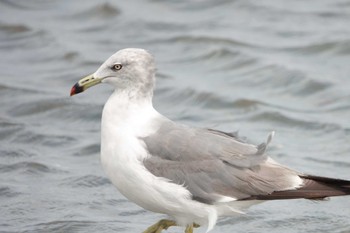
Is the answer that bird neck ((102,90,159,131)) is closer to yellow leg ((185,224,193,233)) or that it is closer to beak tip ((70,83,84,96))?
beak tip ((70,83,84,96))

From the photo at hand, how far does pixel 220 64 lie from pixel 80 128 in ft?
8.25

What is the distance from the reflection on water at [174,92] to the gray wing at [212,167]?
110 centimetres

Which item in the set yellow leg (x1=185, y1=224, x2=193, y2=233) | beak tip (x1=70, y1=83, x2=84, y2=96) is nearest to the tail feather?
yellow leg (x1=185, y1=224, x2=193, y2=233)

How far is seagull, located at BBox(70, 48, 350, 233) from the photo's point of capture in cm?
645

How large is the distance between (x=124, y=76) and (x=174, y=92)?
4.27 metres

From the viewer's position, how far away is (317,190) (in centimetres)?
640

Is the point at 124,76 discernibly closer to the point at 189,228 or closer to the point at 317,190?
the point at 189,228

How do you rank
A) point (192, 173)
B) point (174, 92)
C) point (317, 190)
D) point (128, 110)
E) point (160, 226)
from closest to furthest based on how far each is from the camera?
1. point (317, 190)
2. point (192, 173)
3. point (128, 110)
4. point (160, 226)
5. point (174, 92)

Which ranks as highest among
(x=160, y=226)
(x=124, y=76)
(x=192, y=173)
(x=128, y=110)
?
(x=124, y=76)

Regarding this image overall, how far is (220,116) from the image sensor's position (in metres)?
10.4

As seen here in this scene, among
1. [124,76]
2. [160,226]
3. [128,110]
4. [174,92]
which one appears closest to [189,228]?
[160,226]

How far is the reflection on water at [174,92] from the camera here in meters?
7.95

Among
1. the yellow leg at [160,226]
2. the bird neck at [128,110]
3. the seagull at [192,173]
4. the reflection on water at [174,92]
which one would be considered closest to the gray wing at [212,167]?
the seagull at [192,173]

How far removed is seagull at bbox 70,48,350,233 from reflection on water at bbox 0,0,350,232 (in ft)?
3.48
